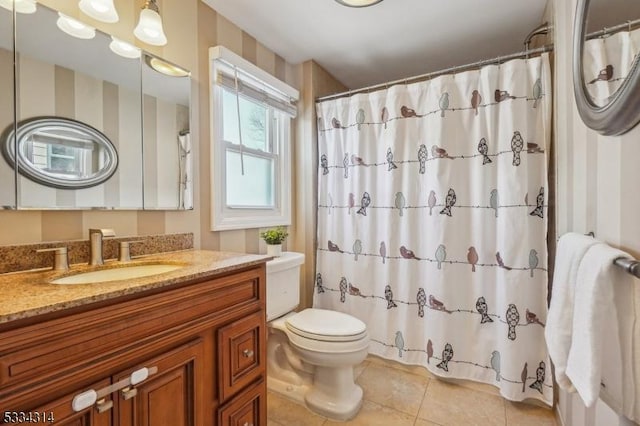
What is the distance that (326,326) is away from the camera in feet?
5.24

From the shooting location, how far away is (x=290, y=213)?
2.25m

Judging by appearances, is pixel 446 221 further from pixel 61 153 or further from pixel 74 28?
pixel 74 28

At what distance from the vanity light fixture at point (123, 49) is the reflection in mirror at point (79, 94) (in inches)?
0.5

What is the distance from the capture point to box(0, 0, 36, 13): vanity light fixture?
965 millimetres

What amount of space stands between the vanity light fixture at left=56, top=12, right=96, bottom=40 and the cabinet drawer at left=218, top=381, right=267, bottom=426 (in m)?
1.50

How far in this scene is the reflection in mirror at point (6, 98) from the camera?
939 millimetres

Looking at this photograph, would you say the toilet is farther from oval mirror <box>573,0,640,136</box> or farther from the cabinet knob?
oval mirror <box>573,0,640,136</box>

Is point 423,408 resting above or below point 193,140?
below

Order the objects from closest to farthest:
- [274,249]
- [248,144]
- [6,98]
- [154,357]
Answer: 1. [154,357]
2. [6,98]
3. [274,249]
4. [248,144]

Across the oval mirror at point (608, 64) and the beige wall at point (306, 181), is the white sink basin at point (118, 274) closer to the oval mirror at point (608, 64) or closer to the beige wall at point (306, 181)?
the beige wall at point (306, 181)

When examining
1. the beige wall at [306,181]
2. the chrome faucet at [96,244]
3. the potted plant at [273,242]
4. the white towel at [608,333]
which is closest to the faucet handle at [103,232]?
the chrome faucet at [96,244]

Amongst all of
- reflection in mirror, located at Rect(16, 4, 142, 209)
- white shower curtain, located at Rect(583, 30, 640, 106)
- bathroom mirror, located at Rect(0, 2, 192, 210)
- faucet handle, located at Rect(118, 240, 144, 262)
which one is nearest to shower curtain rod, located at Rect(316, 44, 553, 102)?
white shower curtain, located at Rect(583, 30, 640, 106)

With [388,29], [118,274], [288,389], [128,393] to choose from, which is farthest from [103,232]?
[388,29]

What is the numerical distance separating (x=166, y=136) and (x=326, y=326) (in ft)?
4.22
